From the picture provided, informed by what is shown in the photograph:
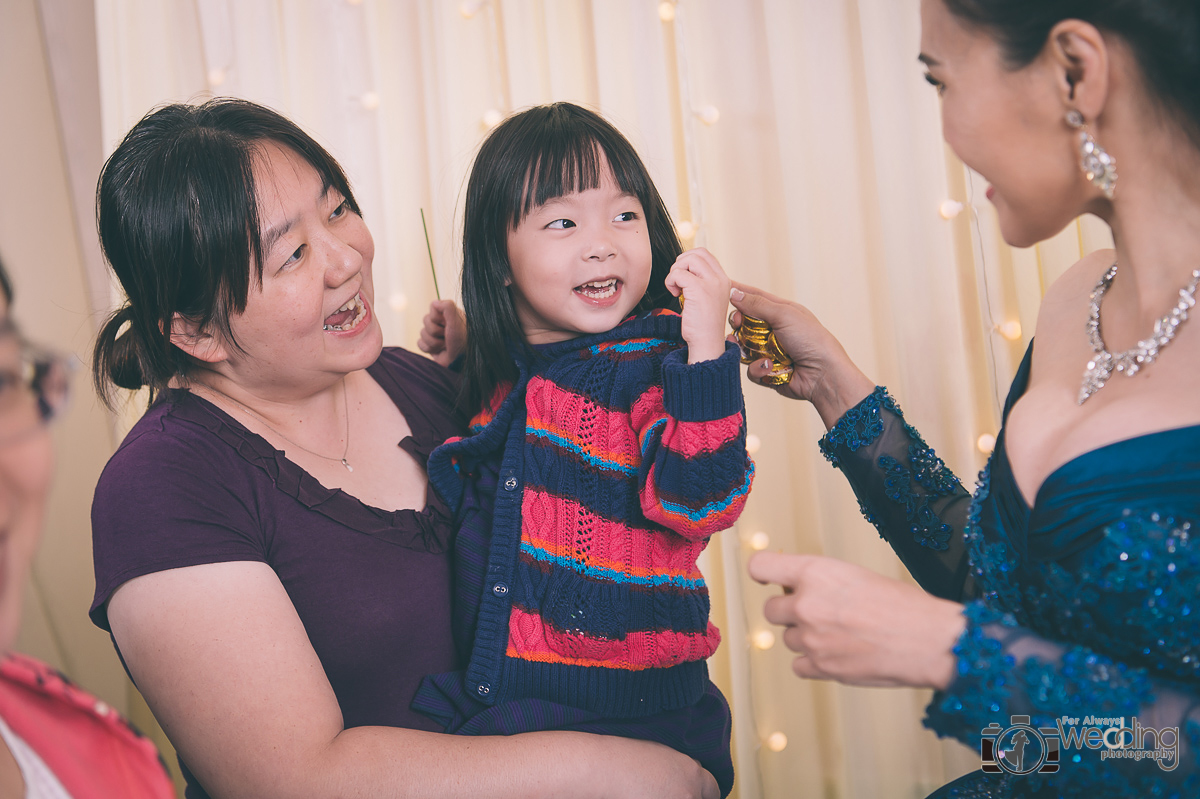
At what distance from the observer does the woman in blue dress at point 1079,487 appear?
31.7 inches

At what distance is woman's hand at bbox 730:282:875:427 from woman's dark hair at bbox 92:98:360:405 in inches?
31.1

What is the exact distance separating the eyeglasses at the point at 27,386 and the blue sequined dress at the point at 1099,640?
2.71 feet

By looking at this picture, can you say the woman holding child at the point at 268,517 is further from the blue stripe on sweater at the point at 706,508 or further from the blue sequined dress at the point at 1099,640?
the blue sequined dress at the point at 1099,640

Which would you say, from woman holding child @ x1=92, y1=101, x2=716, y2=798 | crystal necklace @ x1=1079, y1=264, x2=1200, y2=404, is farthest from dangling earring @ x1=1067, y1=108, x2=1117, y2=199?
woman holding child @ x1=92, y1=101, x2=716, y2=798

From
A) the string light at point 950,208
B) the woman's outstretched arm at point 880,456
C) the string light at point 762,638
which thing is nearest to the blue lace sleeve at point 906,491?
the woman's outstretched arm at point 880,456

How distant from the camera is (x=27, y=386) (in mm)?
519

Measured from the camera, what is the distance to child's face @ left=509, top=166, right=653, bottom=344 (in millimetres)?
1365

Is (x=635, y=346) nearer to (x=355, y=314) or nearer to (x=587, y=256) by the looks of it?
(x=587, y=256)

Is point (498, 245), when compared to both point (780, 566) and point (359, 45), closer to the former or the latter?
point (780, 566)

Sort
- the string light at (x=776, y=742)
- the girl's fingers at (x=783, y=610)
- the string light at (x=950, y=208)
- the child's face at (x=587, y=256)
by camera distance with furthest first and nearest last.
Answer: the string light at (x=776, y=742) < the string light at (x=950, y=208) < the child's face at (x=587, y=256) < the girl's fingers at (x=783, y=610)

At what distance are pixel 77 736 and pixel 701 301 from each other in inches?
35.3

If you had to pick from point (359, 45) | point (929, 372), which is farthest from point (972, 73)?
point (359, 45)

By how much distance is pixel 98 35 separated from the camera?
2.06 m

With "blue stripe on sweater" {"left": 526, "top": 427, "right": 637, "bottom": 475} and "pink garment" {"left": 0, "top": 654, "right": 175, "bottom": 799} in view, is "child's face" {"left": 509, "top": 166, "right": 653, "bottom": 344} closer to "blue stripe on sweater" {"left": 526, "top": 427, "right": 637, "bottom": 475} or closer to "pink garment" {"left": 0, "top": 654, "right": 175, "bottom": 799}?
"blue stripe on sweater" {"left": 526, "top": 427, "right": 637, "bottom": 475}
